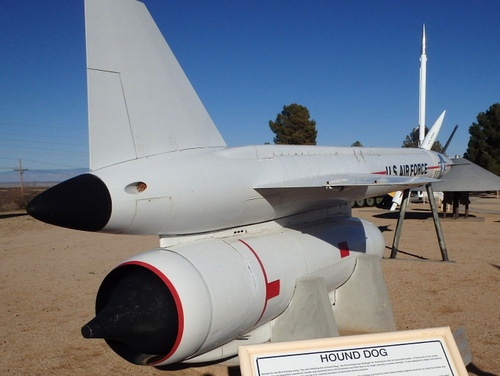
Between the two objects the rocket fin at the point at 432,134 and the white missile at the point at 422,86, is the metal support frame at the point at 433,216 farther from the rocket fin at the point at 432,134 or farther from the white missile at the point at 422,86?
the white missile at the point at 422,86

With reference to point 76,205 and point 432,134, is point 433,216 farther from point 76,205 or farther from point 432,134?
point 76,205

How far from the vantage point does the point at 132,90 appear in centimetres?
344

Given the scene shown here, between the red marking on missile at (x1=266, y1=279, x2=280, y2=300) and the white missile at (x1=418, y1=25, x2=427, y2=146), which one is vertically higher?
the white missile at (x1=418, y1=25, x2=427, y2=146)

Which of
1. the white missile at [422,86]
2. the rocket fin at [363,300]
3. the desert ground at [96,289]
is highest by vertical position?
the white missile at [422,86]

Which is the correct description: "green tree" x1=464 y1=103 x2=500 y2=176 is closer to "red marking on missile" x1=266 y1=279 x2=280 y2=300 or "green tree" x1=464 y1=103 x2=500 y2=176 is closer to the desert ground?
the desert ground

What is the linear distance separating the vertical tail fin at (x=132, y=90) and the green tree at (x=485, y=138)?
1298 inches

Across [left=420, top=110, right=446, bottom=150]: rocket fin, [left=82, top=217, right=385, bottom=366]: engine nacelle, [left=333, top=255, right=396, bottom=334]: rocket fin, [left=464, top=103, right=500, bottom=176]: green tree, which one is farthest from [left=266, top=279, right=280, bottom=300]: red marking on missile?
[left=464, top=103, right=500, bottom=176]: green tree

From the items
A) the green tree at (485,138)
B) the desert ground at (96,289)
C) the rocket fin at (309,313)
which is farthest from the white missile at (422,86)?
the green tree at (485,138)

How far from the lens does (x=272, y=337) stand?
430 cm

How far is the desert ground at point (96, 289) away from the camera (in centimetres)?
469

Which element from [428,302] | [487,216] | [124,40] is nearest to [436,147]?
[487,216]

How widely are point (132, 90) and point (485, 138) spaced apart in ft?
116

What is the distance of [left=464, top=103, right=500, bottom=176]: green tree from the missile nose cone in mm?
33676

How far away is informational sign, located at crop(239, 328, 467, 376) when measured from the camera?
2.44 m
